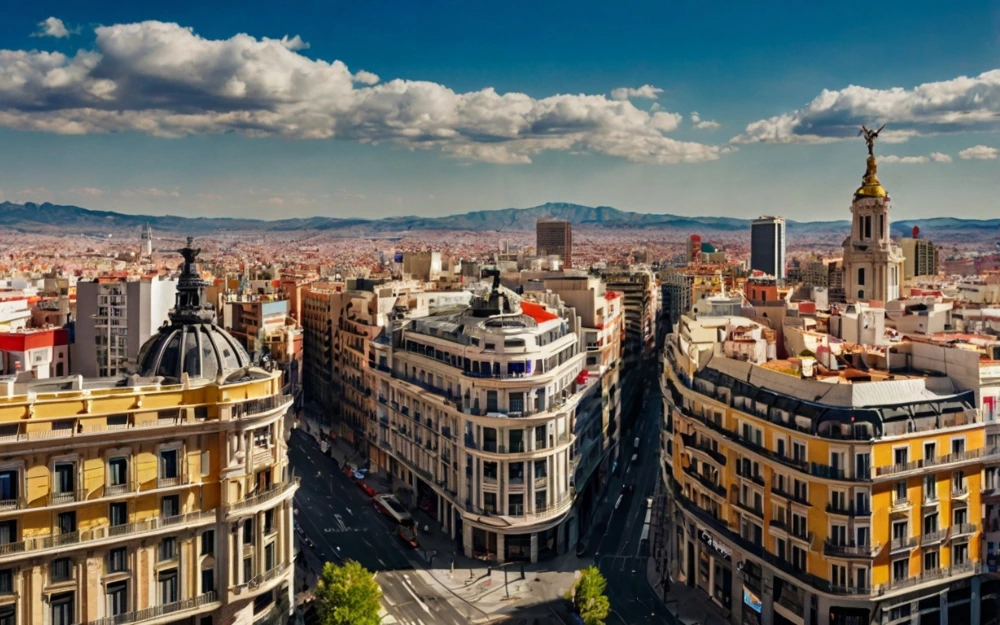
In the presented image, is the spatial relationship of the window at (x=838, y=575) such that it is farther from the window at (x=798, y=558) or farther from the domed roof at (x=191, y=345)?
the domed roof at (x=191, y=345)

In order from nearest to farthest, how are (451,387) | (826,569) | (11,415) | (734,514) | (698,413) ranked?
(11,415)
(826,569)
(734,514)
(698,413)
(451,387)

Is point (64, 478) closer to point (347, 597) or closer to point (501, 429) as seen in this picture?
point (347, 597)

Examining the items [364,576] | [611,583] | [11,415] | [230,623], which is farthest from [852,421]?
[11,415]

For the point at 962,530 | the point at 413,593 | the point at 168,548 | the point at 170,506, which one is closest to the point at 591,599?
the point at 413,593

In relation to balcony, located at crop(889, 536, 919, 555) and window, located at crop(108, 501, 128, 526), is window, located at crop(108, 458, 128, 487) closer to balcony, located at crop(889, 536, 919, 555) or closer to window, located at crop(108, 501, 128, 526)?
window, located at crop(108, 501, 128, 526)

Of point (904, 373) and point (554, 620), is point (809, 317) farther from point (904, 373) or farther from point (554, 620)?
point (554, 620)

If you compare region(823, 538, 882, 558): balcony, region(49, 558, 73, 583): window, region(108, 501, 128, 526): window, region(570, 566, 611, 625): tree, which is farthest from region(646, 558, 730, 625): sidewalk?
region(49, 558, 73, 583): window
